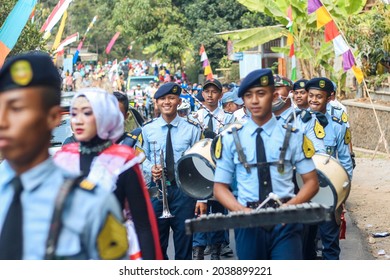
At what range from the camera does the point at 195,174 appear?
22.0 ft

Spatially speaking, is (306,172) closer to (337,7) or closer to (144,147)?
(144,147)

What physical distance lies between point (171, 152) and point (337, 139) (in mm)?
1511

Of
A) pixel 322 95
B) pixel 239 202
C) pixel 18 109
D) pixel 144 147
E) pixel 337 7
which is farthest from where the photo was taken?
pixel 337 7

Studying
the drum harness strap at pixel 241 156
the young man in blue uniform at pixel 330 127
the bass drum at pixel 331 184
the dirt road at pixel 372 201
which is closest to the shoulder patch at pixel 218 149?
the drum harness strap at pixel 241 156

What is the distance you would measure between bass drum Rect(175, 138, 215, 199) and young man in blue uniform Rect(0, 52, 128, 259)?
11.7 feet

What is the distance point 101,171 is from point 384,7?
13922 mm

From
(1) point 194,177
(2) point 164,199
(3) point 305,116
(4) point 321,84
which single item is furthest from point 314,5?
(1) point 194,177

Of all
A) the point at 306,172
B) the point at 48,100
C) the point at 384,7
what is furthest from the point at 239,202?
the point at 384,7

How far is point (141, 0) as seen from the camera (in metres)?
33.2

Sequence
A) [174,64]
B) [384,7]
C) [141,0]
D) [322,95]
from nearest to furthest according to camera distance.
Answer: [322,95], [384,7], [141,0], [174,64]

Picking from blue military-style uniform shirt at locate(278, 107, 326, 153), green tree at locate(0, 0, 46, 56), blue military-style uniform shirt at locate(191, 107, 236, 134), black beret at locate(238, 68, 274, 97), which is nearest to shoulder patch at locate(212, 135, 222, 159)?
black beret at locate(238, 68, 274, 97)

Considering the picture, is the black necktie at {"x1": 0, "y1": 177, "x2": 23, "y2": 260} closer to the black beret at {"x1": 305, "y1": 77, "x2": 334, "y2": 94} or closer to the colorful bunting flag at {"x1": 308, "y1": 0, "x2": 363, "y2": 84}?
the black beret at {"x1": 305, "y1": 77, "x2": 334, "y2": 94}

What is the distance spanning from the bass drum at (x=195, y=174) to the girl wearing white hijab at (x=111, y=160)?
2.33 metres

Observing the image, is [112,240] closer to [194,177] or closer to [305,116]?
[194,177]
